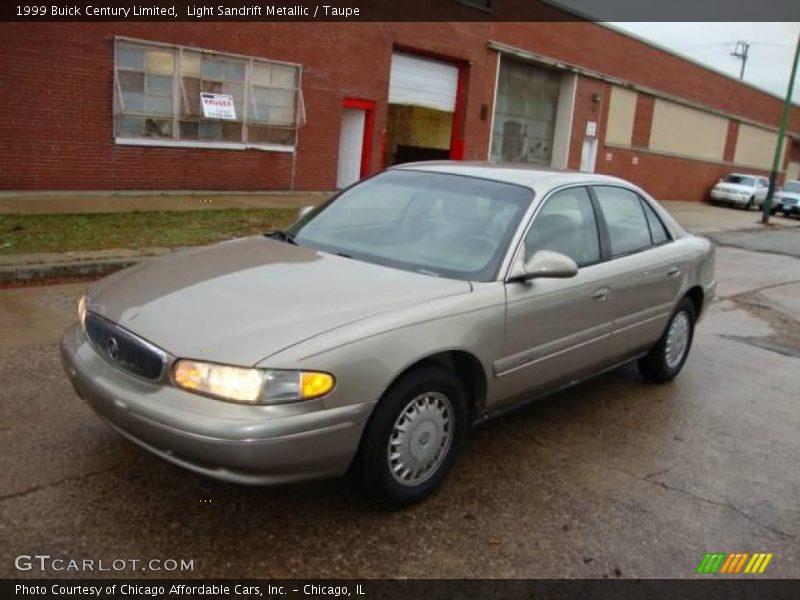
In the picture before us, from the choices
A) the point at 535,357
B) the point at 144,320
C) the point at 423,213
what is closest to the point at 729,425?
the point at 535,357

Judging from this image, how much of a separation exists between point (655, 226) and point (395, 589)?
3.52 metres

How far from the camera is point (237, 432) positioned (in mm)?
2783

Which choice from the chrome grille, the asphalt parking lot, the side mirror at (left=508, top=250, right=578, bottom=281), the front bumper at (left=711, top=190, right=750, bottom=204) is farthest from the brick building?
the side mirror at (left=508, top=250, right=578, bottom=281)

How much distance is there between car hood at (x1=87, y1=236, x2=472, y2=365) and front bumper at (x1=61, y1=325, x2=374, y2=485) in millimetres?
206

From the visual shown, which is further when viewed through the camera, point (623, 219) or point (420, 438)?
point (623, 219)

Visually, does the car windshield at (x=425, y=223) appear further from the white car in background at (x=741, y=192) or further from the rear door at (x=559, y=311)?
the white car in background at (x=741, y=192)

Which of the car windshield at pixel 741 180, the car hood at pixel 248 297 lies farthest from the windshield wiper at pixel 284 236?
the car windshield at pixel 741 180

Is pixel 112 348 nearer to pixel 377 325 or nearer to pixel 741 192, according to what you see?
pixel 377 325

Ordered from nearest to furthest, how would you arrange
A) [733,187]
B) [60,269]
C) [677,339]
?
1. [677,339]
2. [60,269]
3. [733,187]

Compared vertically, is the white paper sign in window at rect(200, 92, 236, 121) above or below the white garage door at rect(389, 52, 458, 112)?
below

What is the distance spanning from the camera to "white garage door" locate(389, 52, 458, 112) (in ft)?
64.6

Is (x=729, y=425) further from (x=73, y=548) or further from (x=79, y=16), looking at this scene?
(x=79, y=16)

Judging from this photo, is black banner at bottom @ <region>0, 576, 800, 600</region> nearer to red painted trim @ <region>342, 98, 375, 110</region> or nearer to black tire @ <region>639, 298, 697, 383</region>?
black tire @ <region>639, 298, 697, 383</region>
